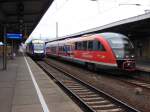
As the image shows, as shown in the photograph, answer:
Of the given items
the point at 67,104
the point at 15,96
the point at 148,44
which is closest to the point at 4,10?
the point at 148,44

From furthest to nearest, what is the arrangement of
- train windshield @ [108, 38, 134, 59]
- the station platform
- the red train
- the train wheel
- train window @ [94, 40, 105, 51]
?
the train wheel < train window @ [94, 40, 105, 51] < train windshield @ [108, 38, 134, 59] < the red train < the station platform

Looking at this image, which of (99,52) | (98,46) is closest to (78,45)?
(98,46)

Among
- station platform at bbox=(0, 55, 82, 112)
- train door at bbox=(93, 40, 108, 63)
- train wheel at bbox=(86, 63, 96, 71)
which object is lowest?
station platform at bbox=(0, 55, 82, 112)

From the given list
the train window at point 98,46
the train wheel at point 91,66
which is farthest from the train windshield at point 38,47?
the train window at point 98,46

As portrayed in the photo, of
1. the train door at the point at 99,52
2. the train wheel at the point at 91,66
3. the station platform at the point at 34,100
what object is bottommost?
the station platform at the point at 34,100

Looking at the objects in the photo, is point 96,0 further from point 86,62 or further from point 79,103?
point 79,103

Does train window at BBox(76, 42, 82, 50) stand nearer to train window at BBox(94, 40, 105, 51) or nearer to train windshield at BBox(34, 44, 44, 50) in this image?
train window at BBox(94, 40, 105, 51)

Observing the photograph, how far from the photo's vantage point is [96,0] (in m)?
21.4

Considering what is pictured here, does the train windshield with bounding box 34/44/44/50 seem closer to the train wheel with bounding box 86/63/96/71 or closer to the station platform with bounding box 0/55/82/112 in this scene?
the train wheel with bounding box 86/63/96/71

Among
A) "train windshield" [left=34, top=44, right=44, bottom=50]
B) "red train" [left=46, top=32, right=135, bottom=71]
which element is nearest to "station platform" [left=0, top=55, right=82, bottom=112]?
"red train" [left=46, top=32, right=135, bottom=71]

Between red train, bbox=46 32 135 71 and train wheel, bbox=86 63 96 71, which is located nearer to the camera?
red train, bbox=46 32 135 71

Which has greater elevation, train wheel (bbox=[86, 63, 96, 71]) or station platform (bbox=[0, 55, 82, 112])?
train wheel (bbox=[86, 63, 96, 71])

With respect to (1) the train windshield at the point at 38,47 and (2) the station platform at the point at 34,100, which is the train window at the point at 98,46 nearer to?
(2) the station platform at the point at 34,100

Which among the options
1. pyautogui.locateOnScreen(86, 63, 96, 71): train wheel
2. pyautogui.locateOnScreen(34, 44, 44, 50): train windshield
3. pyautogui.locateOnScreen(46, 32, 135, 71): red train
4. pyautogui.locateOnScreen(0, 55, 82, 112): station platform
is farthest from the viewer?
pyautogui.locateOnScreen(34, 44, 44, 50): train windshield
